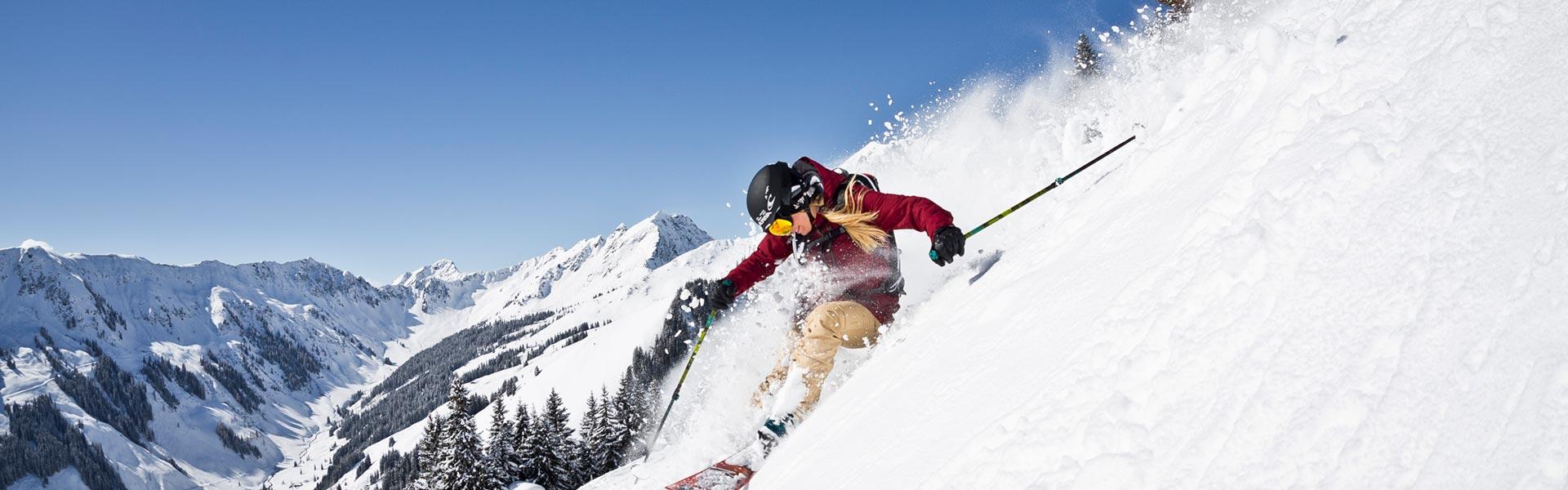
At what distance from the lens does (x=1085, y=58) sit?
3316 cm

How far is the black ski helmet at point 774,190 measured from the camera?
5.84 meters

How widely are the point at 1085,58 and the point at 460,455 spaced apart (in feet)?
115

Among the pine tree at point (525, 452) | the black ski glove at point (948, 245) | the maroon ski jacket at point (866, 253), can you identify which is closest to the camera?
the black ski glove at point (948, 245)

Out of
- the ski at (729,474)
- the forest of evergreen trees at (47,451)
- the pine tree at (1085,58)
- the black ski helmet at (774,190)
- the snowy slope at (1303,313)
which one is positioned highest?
the forest of evergreen trees at (47,451)

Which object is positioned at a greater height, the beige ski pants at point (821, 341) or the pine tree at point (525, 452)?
the beige ski pants at point (821, 341)

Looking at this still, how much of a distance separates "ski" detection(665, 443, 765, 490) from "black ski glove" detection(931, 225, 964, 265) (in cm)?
205

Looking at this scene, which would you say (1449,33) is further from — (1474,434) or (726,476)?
(726,476)

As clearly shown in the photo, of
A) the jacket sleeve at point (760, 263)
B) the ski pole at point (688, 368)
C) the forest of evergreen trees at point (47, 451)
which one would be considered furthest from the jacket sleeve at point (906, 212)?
the forest of evergreen trees at point (47, 451)

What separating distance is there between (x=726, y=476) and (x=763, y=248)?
2629 millimetres

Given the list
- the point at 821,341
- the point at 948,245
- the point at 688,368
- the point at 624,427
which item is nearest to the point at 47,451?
the point at 624,427

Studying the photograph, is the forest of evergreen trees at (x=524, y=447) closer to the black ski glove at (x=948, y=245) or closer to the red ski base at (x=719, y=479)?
the red ski base at (x=719, y=479)

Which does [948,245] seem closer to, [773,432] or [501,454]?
[773,432]

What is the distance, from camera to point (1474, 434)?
1448 millimetres

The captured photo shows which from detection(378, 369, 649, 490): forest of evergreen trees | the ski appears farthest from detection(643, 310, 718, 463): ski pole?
detection(378, 369, 649, 490): forest of evergreen trees
